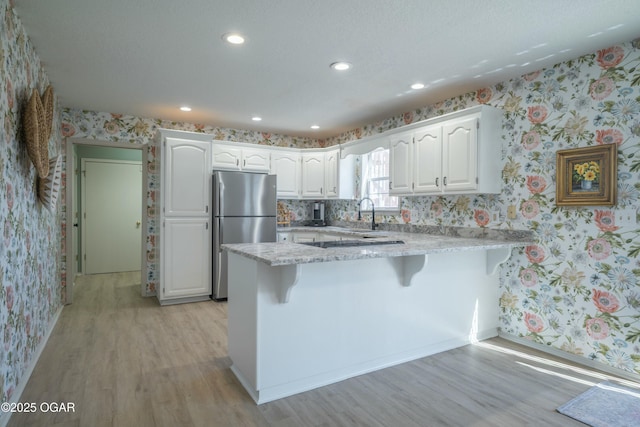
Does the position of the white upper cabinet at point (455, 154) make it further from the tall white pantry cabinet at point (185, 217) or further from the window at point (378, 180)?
the tall white pantry cabinet at point (185, 217)

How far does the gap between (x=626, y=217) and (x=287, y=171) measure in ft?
12.8

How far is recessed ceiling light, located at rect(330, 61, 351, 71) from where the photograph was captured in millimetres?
2910

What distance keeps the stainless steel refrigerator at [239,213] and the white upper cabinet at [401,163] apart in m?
1.62

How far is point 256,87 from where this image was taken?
350cm

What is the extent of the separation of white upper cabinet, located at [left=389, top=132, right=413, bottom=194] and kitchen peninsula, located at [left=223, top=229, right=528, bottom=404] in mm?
1089

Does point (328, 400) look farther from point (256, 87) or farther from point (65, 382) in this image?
point (256, 87)

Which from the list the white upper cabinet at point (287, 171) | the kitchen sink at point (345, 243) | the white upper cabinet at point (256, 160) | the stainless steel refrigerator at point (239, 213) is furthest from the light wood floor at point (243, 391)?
the white upper cabinet at point (287, 171)

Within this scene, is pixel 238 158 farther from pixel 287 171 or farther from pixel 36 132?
pixel 36 132

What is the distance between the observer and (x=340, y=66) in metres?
2.96

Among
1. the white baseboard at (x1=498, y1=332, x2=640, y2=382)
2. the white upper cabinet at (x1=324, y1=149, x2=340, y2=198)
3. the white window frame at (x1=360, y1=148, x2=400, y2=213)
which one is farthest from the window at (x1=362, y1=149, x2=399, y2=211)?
the white baseboard at (x1=498, y1=332, x2=640, y2=382)

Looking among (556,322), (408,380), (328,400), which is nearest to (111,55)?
(328,400)

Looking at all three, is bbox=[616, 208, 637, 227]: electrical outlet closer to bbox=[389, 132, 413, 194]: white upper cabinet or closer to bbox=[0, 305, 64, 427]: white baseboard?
bbox=[389, 132, 413, 194]: white upper cabinet

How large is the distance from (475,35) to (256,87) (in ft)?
6.49

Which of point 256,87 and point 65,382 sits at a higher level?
point 256,87
